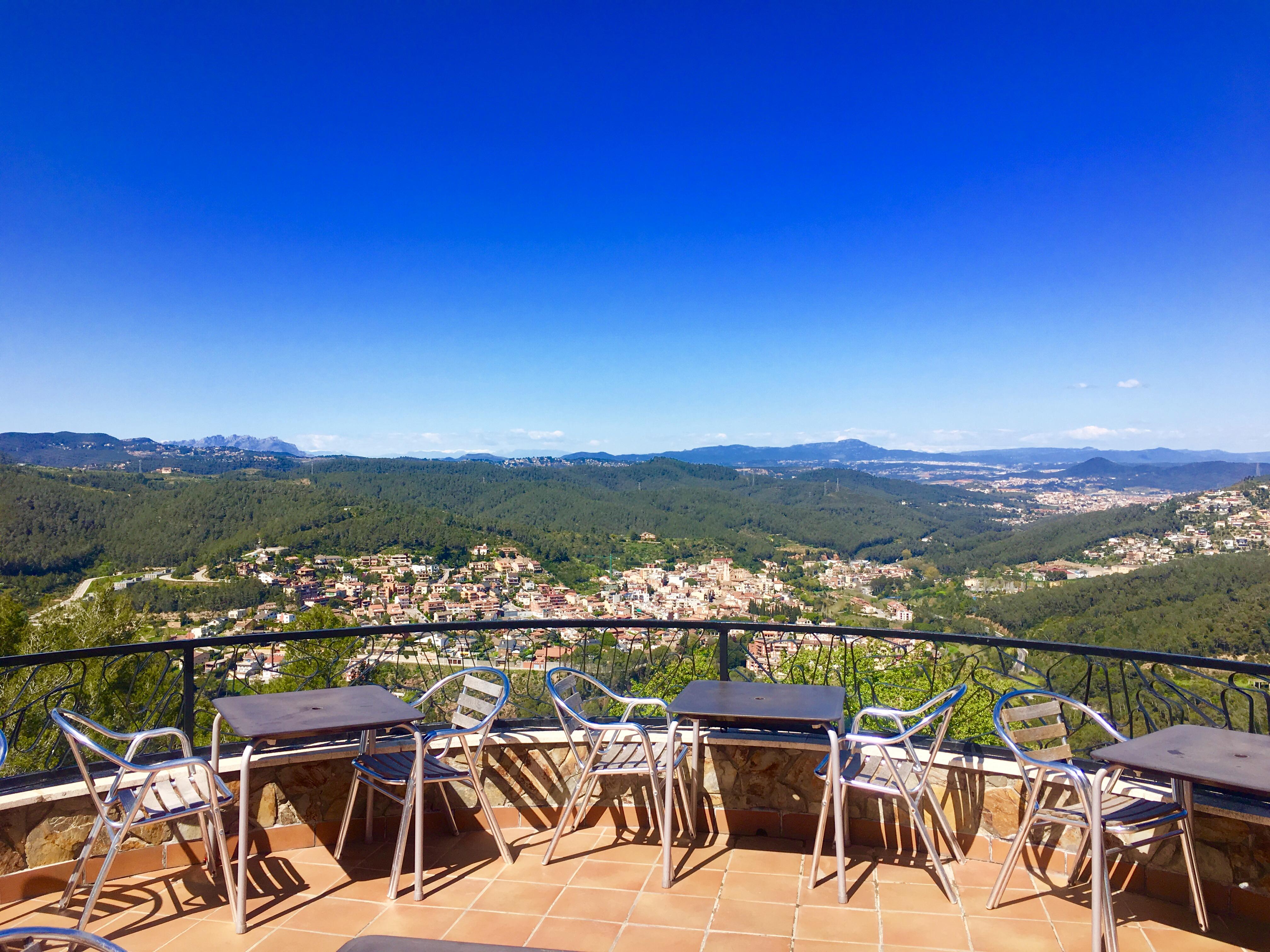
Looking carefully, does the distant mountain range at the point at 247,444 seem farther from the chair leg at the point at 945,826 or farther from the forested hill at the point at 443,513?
the chair leg at the point at 945,826

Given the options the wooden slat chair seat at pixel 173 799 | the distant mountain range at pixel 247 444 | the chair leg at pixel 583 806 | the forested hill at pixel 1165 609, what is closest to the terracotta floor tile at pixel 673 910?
the chair leg at pixel 583 806

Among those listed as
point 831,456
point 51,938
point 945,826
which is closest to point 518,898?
point 945,826

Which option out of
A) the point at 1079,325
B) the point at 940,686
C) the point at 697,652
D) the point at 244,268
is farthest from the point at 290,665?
the point at 1079,325

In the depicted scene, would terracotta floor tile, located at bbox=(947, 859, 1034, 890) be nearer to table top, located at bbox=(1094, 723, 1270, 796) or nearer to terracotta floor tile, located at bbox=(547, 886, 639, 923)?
table top, located at bbox=(1094, 723, 1270, 796)

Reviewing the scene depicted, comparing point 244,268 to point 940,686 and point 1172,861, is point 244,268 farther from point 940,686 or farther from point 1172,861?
point 1172,861

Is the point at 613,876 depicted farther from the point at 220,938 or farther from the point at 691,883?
the point at 220,938

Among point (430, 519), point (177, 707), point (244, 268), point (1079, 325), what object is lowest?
point (177, 707)
